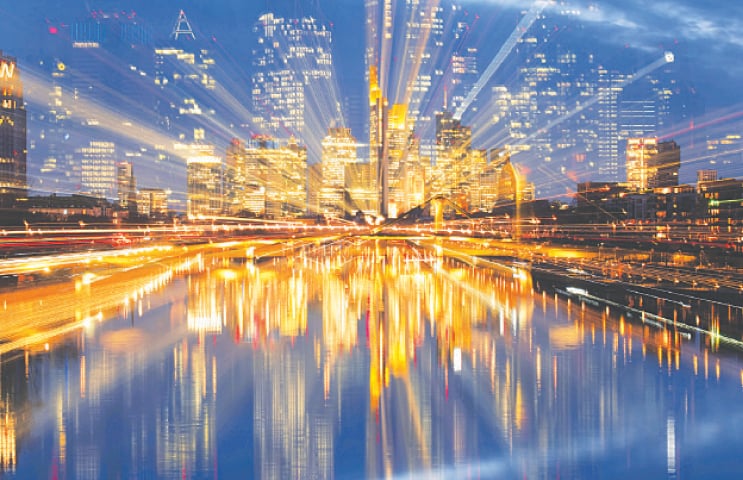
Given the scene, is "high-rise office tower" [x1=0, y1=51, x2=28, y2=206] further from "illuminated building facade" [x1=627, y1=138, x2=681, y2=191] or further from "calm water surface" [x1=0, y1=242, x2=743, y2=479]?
"calm water surface" [x1=0, y1=242, x2=743, y2=479]

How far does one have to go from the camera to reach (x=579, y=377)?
10.5 meters

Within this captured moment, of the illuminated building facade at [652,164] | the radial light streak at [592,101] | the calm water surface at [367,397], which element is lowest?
the calm water surface at [367,397]

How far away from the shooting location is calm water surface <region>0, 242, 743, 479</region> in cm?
703

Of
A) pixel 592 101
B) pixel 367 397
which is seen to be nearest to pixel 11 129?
pixel 592 101

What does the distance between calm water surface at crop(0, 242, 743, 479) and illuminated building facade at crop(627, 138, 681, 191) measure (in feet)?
452

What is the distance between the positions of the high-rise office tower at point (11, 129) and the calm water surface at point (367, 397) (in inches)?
5034

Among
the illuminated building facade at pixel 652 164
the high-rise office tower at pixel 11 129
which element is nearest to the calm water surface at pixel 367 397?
the high-rise office tower at pixel 11 129

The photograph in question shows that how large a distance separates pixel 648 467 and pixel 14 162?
153 m

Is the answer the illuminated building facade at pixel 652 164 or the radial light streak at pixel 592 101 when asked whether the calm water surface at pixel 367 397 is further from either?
the radial light streak at pixel 592 101

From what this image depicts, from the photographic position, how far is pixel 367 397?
9352 mm

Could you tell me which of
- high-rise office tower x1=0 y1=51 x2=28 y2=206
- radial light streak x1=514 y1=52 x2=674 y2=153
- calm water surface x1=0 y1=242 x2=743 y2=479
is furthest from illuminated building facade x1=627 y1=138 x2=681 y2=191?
calm water surface x1=0 y1=242 x2=743 y2=479

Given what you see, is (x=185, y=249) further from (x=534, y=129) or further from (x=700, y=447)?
(x=534, y=129)

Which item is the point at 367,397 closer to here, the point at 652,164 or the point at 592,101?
the point at 652,164

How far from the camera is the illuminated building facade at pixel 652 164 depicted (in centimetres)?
15062
